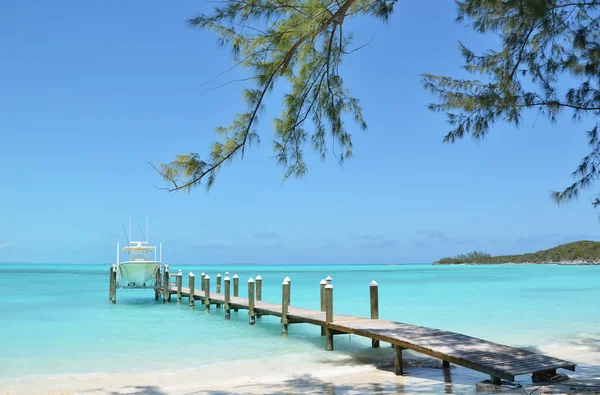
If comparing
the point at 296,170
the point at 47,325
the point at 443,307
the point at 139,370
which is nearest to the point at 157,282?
the point at 47,325

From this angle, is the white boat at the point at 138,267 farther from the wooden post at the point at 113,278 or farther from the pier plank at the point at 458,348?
the pier plank at the point at 458,348

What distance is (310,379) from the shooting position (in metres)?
8.91

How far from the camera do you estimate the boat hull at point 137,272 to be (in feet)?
76.0

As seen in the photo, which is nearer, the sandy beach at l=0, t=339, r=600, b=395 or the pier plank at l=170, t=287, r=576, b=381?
the pier plank at l=170, t=287, r=576, b=381

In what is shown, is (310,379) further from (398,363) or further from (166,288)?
(166,288)

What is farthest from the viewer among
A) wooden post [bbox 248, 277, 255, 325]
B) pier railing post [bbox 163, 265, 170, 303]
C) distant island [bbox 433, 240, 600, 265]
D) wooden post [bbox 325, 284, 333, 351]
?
distant island [bbox 433, 240, 600, 265]

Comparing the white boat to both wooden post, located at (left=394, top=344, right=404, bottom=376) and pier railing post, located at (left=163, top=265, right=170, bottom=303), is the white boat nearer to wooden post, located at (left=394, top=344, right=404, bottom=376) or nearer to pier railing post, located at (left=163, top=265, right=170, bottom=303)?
pier railing post, located at (left=163, top=265, right=170, bottom=303)

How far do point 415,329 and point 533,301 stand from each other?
1765cm

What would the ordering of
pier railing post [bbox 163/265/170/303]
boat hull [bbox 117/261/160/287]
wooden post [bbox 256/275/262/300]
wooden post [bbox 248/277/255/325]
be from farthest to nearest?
pier railing post [bbox 163/265/170/303]
boat hull [bbox 117/261/160/287]
wooden post [bbox 256/275/262/300]
wooden post [bbox 248/277/255/325]

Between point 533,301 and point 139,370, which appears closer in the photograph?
point 139,370

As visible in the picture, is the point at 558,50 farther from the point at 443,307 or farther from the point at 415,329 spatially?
the point at 443,307

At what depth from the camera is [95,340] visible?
47.4 feet

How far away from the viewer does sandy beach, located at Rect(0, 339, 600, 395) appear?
764 cm

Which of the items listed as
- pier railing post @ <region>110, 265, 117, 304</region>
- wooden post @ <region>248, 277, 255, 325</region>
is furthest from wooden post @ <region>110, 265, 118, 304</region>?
wooden post @ <region>248, 277, 255, 325</region>
